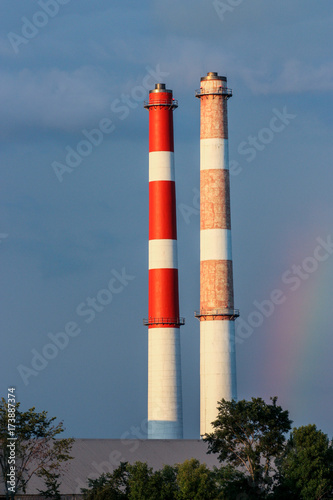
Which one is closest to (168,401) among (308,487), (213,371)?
(213,371)

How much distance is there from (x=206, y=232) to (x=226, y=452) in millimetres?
14981

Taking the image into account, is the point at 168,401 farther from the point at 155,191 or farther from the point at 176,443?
the point at 155,191

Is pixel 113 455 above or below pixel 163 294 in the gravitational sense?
below

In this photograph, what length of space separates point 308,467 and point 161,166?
2125cm

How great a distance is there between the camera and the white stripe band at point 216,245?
214 feet

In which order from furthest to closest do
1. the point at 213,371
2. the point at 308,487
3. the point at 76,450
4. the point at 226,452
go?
the point at 213,371
the point at 76,450
the point at 226,452
the point at 308,487

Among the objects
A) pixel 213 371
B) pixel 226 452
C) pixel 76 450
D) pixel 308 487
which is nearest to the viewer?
pixel 308 487

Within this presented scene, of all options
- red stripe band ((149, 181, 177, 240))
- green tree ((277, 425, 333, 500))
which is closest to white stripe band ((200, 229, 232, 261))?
red stripe band ((149, 181, 177, 240))

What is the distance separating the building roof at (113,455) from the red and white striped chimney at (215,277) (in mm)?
3961

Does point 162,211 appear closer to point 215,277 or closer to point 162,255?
point 162,255

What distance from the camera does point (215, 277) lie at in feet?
215

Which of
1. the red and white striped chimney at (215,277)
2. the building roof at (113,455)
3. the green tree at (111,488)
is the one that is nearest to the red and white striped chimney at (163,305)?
the red and white striped chimney at (215,277)

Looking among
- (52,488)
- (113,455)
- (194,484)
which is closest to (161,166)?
(113,455)

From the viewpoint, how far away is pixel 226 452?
5359cm
